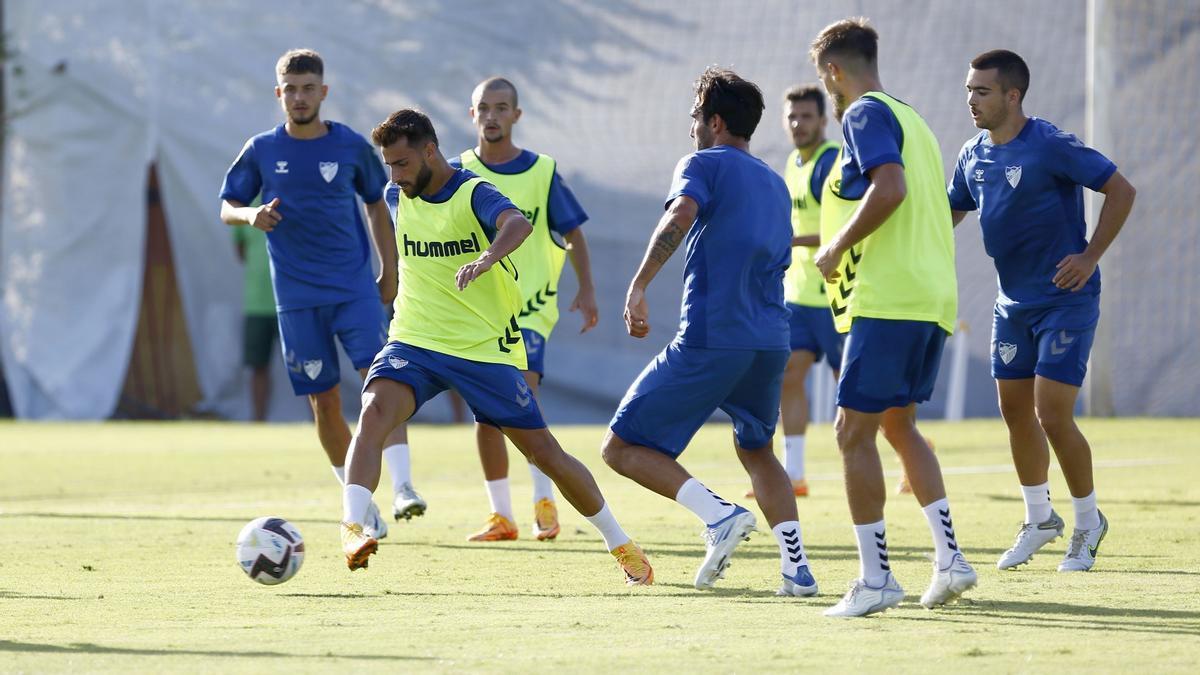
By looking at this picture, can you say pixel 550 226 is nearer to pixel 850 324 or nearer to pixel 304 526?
pixel 304 526

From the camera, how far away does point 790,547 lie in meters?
6.54

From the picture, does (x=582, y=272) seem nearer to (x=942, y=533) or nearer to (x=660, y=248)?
(x=660, y=248)

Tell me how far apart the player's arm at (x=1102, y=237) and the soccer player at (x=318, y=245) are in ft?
11.7

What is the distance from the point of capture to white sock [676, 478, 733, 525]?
21.7 ft

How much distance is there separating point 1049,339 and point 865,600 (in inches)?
79.9

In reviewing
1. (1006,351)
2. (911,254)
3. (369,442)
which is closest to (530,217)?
(369,442)

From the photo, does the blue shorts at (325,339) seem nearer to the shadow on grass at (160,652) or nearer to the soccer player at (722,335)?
the soccer player at (722,335)

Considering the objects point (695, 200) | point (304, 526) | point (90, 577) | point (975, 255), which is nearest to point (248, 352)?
point (975, 255)

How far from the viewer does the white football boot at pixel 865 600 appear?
589 centimetres

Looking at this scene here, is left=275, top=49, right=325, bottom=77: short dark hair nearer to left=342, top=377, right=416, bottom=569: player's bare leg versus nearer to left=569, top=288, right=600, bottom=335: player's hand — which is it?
left=569, top=288, right=600, bottom=335: player's hand

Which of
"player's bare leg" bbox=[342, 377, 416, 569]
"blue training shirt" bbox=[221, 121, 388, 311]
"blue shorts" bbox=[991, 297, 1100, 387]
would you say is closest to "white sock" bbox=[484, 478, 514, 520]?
"blue training shirt" bbox=[221, 121, 388, 311]

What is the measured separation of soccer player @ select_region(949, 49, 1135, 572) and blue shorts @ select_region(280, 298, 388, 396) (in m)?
3.23

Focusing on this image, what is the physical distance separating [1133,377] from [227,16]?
11.3m

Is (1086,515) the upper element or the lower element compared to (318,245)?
lower
